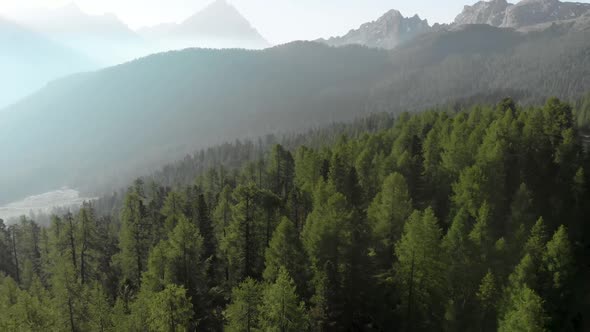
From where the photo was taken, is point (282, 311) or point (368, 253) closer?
point (282, 311)

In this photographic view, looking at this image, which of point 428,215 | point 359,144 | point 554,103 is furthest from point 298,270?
point 554,103

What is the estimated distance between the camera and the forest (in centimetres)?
4106

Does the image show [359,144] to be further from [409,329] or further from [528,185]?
[409,329]

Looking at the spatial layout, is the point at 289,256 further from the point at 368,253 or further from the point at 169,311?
the point at 169,311

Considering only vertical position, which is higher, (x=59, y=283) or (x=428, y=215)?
(x=428, y=215)

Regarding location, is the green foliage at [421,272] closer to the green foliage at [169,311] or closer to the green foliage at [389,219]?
the green foliage at [389,219]

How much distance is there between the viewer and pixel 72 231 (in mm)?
61781

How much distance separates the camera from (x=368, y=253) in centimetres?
5109

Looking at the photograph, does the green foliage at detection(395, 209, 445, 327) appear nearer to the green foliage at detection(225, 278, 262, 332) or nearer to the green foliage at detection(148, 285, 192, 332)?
the green foliage at detection(225, 278, 262, 332)

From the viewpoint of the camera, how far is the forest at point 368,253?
41.1 m

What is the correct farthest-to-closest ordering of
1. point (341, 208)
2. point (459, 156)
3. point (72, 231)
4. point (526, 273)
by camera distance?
point (459, 156) < point (72, 231) < point (341, 208) < point (526, 273)

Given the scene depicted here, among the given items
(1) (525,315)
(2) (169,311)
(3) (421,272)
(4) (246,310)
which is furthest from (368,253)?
(2) (169,311)

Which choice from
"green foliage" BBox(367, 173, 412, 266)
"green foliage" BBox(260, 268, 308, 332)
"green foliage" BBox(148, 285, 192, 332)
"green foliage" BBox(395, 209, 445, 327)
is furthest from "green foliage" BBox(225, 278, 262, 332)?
"green foliage" BBox(367, 173, 412, 266)

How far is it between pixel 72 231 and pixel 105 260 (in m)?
13.9
